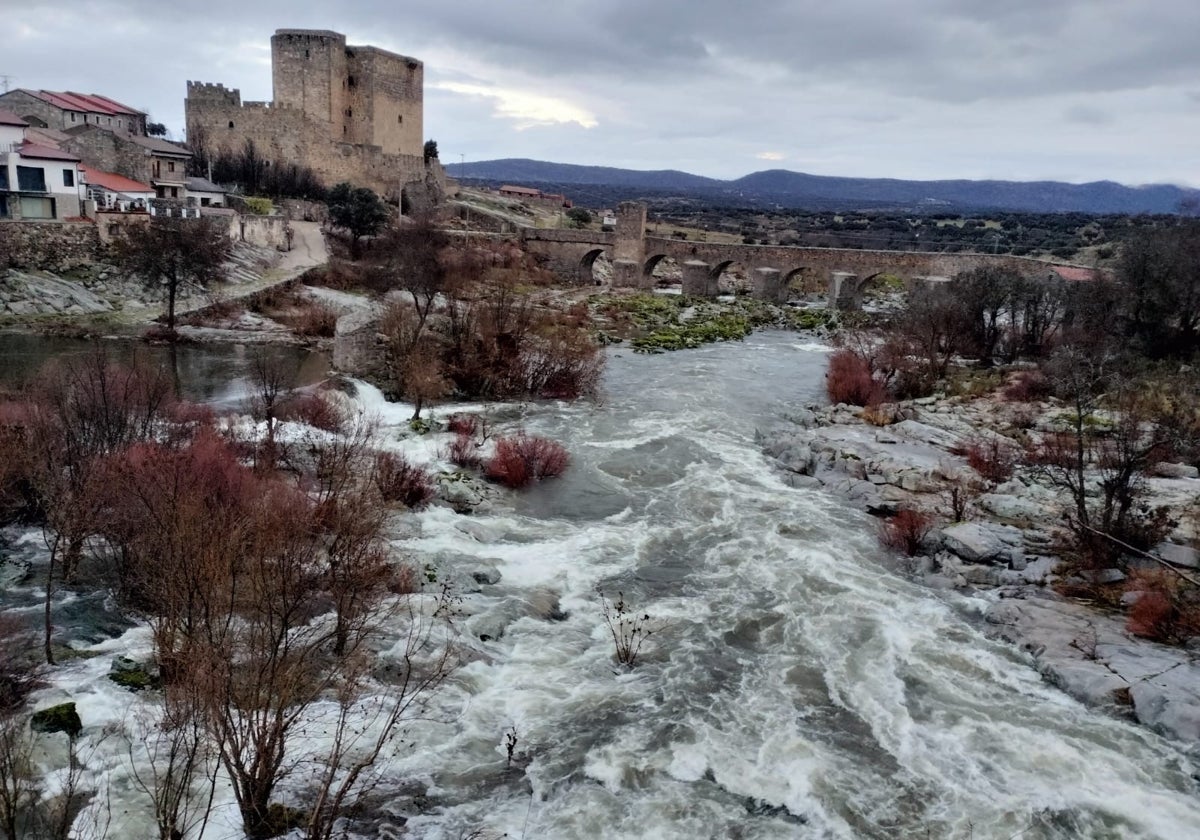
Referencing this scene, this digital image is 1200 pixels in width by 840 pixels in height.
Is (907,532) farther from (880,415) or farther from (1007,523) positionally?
(880,415)

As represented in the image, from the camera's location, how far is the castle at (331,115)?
4406cm

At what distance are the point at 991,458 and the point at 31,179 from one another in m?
30.1

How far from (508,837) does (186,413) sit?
11470 mm

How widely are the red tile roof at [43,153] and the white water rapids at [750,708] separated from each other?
23.1m

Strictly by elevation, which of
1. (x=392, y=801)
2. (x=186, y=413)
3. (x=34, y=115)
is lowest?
(x=392, y=801)

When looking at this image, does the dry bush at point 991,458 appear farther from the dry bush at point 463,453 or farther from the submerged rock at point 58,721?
the submerged rock at point 58,721

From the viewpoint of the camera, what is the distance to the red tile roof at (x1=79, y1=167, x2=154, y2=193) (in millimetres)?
33531

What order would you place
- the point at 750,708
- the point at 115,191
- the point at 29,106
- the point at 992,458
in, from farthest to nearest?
1. the point at 29,106
2. the point at 115,191
3. the point at 992,458
4. the point at 750,708

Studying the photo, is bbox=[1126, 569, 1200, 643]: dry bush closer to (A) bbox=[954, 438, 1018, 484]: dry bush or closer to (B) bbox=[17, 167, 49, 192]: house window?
(A) bbox=[954, 438, 1018, 484]: dry bush

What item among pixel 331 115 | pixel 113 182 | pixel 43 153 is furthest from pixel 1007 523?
pixel 331 115

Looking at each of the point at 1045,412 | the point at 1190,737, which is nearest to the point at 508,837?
the point at 1190,737

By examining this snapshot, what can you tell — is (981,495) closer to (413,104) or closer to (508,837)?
(508,837)

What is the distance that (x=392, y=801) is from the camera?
7680mm

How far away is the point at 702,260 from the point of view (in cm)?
4609
